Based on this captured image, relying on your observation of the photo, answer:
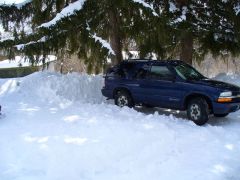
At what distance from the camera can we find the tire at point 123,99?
12062 mm

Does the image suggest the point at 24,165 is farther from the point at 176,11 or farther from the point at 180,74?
the point at 176,11

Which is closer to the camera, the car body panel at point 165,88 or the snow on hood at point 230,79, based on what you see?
the car body panel at point 165,88

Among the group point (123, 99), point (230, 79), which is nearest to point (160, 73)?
point (123, 99)

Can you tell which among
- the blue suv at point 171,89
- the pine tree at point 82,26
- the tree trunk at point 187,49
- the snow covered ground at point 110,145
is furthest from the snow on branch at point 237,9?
the snow covered ground at point 110,145

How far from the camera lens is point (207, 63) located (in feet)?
133

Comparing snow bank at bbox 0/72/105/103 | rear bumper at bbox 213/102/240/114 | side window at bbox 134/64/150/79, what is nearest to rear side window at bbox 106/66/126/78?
side window at bbox 134/64/150/79

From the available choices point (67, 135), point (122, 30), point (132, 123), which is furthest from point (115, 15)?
point (67, 135)

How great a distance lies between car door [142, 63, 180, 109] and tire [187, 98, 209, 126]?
508 mm

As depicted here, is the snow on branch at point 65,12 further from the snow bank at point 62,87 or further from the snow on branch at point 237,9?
the snow on branch at point 237,9

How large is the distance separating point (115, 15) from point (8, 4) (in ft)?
13.2

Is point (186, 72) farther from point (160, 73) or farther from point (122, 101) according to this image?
point (122, 101)

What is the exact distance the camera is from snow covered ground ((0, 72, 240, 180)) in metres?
7.01

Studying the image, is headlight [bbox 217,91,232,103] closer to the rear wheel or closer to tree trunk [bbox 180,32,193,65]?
the rear wheel

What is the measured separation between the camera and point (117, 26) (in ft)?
47.8
